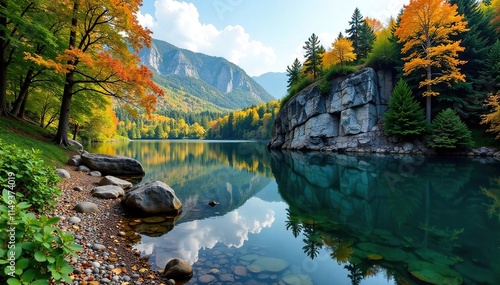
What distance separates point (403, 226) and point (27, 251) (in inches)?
379

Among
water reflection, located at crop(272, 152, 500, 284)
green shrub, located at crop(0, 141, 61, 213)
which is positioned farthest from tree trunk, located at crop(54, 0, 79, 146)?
water reflection, located at crop(272, 152, 500, 284)

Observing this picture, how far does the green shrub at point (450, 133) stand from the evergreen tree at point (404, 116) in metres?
1.88

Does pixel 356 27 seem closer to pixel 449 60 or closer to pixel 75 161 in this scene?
pixel 449 60

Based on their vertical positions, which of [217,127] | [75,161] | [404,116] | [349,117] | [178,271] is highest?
[217,127]

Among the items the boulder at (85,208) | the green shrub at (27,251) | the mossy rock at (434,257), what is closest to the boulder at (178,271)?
the green shrub at (27,251)

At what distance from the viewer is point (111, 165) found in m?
17.0

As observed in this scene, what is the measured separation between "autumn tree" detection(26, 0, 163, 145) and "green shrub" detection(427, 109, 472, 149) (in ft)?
95.7

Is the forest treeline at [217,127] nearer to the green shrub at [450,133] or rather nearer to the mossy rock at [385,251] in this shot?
the green shrub at [450,133]

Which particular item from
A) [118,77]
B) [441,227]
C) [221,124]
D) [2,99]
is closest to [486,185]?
[441,227]

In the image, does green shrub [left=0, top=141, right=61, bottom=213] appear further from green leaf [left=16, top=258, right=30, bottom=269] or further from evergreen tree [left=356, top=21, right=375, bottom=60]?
evergreen tree [left=356, top=21, right=375, bottom=60]

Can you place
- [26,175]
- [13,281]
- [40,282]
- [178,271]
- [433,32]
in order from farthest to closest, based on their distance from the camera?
1. [433,32]
2. [178,271]
3. [26,175]
4. [40,282]
5. [13,281]

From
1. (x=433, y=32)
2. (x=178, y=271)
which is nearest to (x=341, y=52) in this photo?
(x=433, y=32)

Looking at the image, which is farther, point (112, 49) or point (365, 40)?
point (365, 40)

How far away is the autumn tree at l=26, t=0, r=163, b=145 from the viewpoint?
14.5 metres
